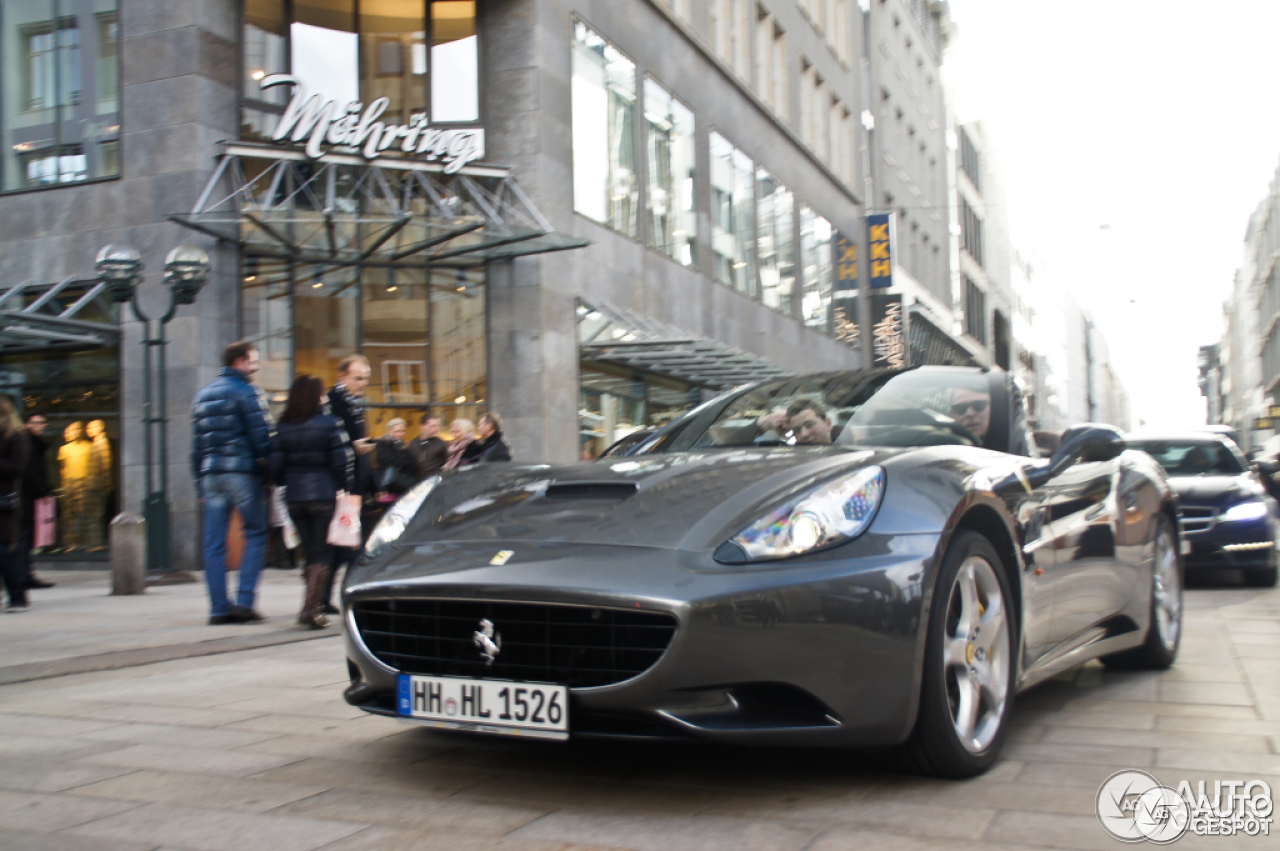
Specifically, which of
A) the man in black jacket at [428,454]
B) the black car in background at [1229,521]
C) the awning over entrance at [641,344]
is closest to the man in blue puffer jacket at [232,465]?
the man in black jacket at [428,454]

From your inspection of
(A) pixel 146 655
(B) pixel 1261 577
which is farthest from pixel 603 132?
(A) pixel 146 655

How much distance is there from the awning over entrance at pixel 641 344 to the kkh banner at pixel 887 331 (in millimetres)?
17399

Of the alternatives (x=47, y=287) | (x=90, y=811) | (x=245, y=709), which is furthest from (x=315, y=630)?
(x=47, y=287)

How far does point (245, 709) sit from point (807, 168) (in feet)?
91.6

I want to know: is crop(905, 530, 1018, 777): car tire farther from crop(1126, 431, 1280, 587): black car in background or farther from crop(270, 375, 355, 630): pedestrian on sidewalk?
crop(1126, 431, 1280, 587): black car in background

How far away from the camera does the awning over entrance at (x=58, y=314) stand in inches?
563

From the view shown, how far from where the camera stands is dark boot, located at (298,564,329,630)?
7.62m

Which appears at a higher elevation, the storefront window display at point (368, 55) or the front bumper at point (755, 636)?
the storefront window display at point (368, 55)

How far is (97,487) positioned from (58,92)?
16.3ft

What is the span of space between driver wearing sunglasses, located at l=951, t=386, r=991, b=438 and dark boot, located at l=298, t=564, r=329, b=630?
4534 mm

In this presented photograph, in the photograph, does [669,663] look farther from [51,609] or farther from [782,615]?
[51,609]

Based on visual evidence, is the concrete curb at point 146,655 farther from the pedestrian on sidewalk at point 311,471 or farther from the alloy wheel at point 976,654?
the alloy wheel at point 976,654

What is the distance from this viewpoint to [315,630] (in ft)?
24.9

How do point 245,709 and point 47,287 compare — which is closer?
point 245,709
